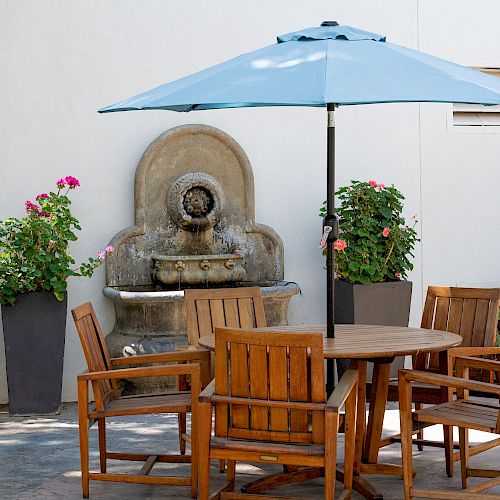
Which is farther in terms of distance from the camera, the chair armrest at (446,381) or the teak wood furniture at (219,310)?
the teak wood furniture at (219,310)

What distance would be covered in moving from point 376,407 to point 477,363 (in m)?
0.51

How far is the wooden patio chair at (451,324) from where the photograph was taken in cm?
514

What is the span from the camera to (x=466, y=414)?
453cm

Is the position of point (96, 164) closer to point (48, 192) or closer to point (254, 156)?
point (48, 192)

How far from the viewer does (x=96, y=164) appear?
7.44 metres

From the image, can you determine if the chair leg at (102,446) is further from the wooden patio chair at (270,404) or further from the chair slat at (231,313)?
the wooden patio chair at (270,404)

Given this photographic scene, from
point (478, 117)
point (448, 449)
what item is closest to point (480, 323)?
point (448, 449)

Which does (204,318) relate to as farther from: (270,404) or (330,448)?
(330,448)

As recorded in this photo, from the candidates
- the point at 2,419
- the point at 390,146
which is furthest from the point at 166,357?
the point at 390,146

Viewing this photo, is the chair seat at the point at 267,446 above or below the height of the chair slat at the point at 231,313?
below

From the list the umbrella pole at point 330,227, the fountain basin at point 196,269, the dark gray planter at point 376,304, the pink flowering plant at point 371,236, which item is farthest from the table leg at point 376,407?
the fountain basin at point 196,269

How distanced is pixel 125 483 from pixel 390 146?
3891 mm

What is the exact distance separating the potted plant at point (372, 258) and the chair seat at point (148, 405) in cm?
247

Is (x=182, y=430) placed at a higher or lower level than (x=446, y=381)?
lower
